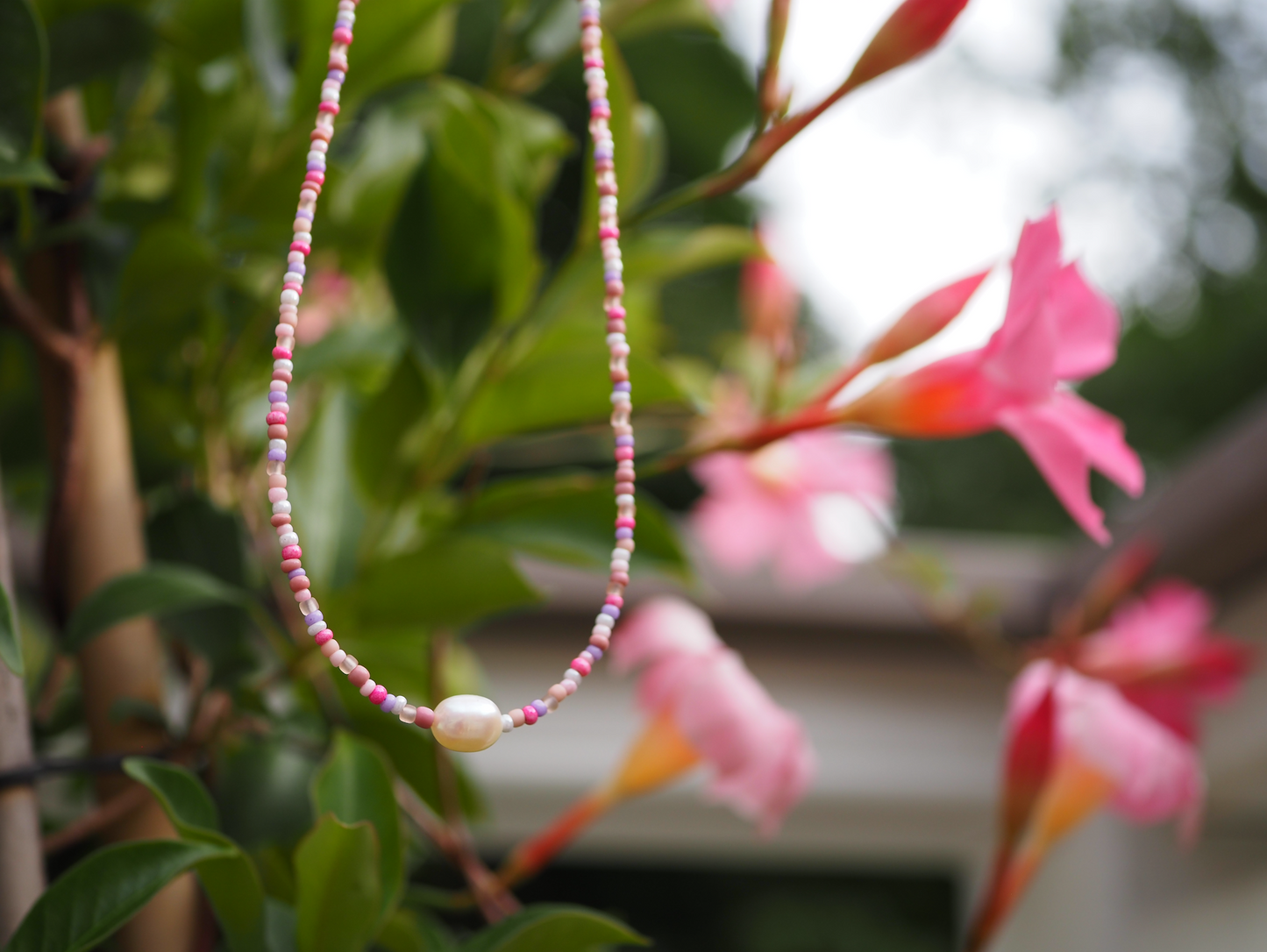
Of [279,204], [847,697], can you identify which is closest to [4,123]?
[279,204]

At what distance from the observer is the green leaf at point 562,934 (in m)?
0.32

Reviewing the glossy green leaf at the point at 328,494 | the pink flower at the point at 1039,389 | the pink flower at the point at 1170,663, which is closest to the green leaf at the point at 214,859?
the glossy green leaf at the point at 328,494

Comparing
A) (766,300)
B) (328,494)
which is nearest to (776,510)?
(766,300)

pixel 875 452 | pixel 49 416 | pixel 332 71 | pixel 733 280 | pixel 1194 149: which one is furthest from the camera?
pixel 1194 149

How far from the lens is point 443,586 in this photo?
0.39m

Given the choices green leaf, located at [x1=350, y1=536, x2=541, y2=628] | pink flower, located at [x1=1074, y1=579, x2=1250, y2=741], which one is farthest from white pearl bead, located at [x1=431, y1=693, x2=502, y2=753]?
pink flower, located at [x1=1074, y1=579, x2=1250, y2=741]

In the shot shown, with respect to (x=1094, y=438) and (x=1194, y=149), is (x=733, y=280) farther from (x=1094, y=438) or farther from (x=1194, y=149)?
(x=1094, y=438)

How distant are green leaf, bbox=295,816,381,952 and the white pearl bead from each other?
5 centimetres

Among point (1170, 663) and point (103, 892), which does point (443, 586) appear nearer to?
point (103, 892)

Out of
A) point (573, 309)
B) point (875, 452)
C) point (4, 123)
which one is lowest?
point (875, 452)

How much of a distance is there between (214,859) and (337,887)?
0.12 ft

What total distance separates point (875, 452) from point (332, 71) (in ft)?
2.09

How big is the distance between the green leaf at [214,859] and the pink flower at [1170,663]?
38cm

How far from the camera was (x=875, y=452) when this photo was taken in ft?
2.82
